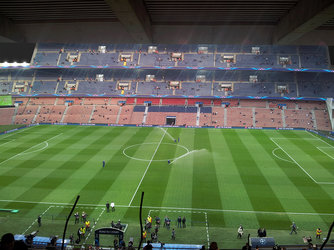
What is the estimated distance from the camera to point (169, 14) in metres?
7.33

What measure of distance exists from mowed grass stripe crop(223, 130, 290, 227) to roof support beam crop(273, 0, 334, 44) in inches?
670

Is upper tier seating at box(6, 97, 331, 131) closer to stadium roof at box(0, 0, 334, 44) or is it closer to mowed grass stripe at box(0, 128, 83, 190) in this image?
mowed grass stripe at box(0, 128, 83, 190)

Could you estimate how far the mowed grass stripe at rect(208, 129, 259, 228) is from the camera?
21234 millimetres

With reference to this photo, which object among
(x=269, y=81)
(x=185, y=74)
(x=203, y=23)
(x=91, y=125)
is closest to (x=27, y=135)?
(x=91, y=125)

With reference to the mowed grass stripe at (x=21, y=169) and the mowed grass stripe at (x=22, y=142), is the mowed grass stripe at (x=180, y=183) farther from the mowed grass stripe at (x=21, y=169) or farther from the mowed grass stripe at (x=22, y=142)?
the mowed grass stripe at (x=22, y=142)

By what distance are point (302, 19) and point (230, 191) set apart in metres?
21.9

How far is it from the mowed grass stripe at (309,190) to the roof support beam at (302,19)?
19.3 m

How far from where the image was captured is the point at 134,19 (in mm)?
6410

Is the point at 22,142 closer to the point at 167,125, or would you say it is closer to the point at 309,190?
the point at 167,125

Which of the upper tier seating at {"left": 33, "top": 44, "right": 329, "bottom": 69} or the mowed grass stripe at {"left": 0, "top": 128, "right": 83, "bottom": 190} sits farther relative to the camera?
Answer: the upper tier seating at {"left": 33, "top": 44, "right": 329, "bottom": 69}

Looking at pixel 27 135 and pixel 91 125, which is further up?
pixel 91 125

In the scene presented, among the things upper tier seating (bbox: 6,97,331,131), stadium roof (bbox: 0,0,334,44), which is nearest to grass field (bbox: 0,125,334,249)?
upper tier seating (bbox: 6,97,331,131)

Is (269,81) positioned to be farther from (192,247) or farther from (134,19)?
(134,19)

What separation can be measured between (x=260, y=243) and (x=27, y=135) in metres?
44.8
